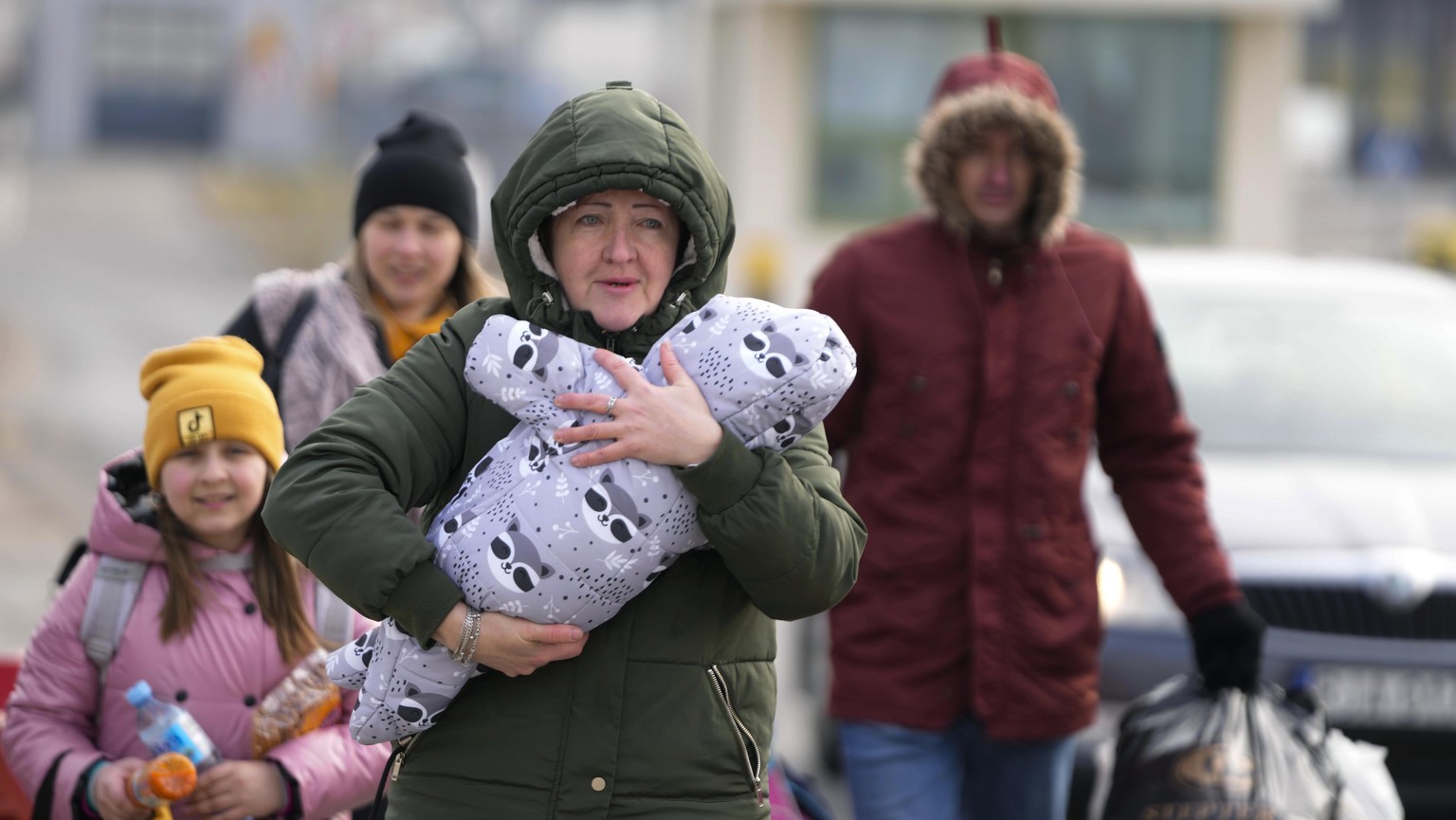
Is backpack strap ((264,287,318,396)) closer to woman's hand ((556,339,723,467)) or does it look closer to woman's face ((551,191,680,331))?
woman's face ((551,191,680,331))

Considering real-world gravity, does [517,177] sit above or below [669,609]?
above

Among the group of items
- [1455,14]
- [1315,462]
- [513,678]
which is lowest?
[1455,14]

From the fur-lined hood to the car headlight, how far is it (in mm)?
1511

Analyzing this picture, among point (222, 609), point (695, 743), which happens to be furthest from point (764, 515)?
point (222, 609)

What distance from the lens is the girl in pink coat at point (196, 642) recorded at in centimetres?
339

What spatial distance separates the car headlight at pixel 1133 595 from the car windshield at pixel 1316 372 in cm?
82

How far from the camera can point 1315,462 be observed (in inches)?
237

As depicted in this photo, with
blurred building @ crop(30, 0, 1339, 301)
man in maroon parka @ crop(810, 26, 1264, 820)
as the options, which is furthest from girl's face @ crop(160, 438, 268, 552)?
blurred building @ crop(30, 0, 1339, 301)

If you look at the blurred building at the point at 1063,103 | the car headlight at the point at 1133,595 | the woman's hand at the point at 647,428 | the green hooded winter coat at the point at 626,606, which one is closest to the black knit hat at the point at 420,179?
the green hooded winter coat at the point at 626,606

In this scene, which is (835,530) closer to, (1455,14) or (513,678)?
(513,678)

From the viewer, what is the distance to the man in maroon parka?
13.1 ft

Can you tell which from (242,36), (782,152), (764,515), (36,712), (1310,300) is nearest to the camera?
(764,515)

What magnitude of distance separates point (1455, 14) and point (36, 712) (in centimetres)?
5240

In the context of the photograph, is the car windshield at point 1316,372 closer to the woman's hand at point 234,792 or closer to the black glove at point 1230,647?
the black glove at point 1230,647
